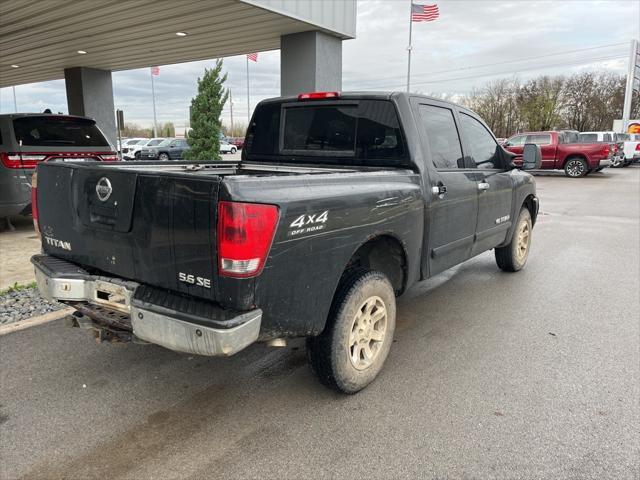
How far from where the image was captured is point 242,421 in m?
2.92

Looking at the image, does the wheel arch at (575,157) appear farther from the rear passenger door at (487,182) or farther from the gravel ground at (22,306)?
the gravel ground at (22,306)

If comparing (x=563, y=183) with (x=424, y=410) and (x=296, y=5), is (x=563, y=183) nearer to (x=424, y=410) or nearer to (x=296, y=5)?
(x=296, y=5)

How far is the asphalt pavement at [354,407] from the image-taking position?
2.54m

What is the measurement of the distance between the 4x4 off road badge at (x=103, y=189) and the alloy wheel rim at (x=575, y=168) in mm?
22453

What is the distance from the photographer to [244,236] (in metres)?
2.30

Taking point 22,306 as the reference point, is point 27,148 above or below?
above

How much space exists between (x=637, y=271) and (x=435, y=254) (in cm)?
409

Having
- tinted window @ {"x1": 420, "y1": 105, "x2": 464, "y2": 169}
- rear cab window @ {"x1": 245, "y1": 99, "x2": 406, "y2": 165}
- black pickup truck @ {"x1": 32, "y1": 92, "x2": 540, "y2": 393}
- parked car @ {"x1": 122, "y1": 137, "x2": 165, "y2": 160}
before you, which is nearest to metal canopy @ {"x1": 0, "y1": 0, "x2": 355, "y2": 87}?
rear cab window @ {"x1": 245, "y1": 99, "x2": 406, "y2": 165}

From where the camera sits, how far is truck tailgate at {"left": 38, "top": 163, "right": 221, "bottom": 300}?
238cm

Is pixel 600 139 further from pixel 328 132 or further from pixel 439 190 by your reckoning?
pixel 328 132

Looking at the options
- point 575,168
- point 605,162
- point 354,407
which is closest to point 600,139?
point 605,162

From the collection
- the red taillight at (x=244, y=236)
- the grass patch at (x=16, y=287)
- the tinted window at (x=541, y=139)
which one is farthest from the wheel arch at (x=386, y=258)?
the tinted window at (x=541, y=139)

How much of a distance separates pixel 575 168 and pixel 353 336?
21.7 meters

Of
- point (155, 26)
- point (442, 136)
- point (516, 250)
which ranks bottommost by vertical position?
point (516, 250)
